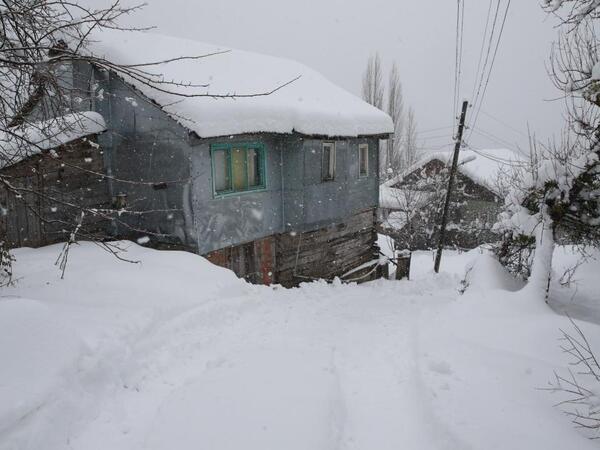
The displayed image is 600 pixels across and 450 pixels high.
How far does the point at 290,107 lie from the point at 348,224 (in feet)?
17.4

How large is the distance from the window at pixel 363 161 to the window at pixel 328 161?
1.76 m

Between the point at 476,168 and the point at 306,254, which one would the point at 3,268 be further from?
the point at 476,168

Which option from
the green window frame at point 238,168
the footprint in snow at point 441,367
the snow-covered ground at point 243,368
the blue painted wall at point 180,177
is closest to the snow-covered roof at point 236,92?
the blue painted wall at point 180,177

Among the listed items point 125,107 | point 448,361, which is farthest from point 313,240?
point 448,361

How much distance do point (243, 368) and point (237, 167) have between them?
624 cm

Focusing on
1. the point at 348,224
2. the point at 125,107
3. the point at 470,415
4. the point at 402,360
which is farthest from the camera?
the point at 348,224

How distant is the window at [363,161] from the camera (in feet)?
47.0

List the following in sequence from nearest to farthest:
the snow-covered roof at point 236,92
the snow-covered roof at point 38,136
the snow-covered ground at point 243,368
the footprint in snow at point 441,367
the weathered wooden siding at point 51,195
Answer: the snow-covered ground at point 243,368
the snow-covered roof at point 38,136
the footprint in snow at point 441,367
the weathered wooden siding at point 51,195
the snow-covered roof at point 236,92

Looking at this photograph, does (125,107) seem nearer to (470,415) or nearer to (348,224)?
(348,224)

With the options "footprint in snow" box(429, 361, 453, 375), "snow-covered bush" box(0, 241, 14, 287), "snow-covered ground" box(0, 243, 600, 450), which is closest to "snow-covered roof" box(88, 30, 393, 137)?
"snow-covered ground" box(0, 243, 600, 450)

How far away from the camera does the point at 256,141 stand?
34.7ft

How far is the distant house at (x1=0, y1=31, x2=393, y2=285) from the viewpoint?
28.4 ft

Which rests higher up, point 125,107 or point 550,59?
point 550,59

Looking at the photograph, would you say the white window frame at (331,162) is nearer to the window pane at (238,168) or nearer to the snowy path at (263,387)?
the window pane at (238,168)
